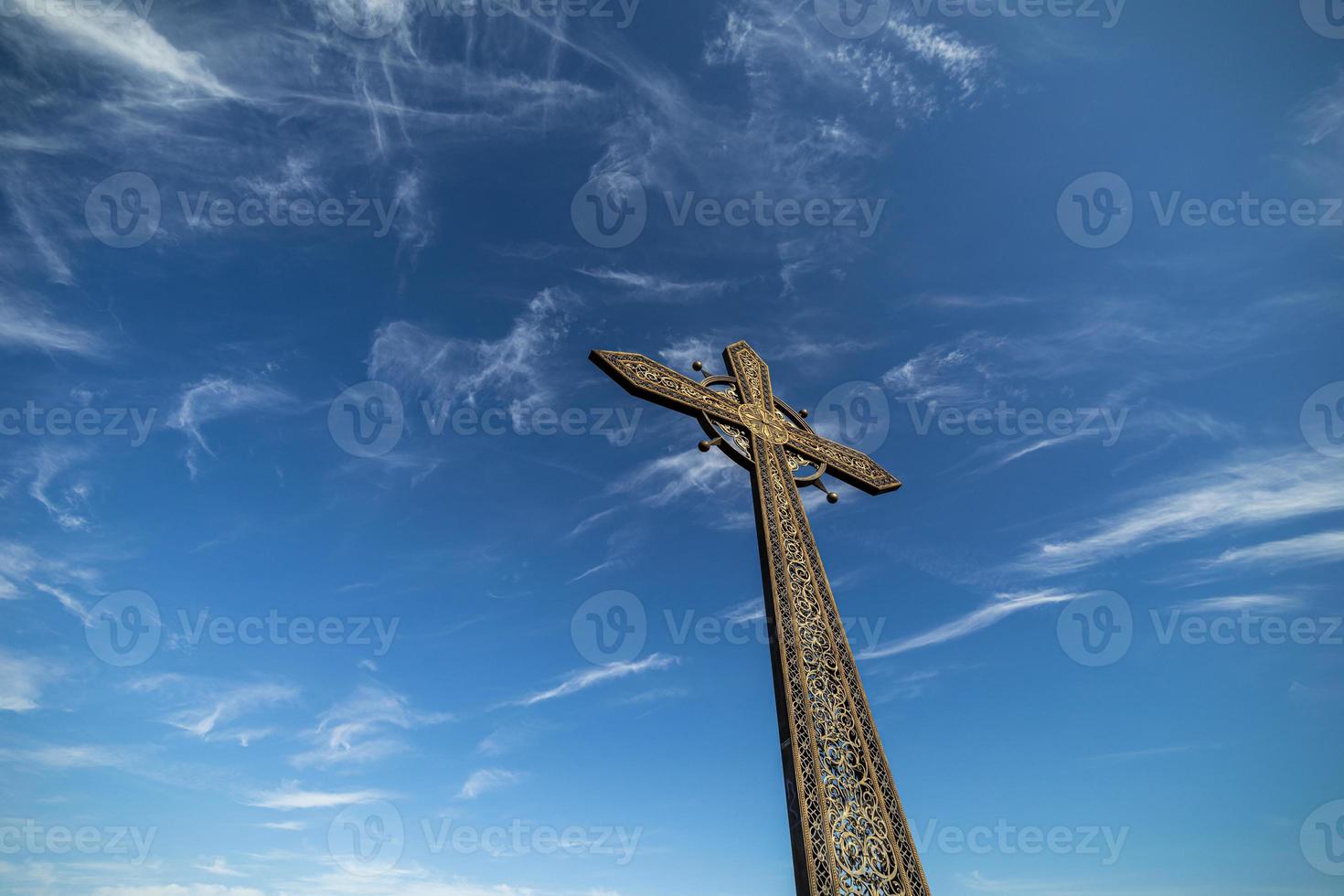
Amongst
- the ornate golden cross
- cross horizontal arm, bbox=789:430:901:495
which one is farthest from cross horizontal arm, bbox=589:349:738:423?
cross horizontal arm, bbox=789:430:901:495

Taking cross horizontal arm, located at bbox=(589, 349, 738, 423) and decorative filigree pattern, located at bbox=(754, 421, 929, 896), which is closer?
decorative filigree pattern, located at bbox=(754, 421, 929, 896)

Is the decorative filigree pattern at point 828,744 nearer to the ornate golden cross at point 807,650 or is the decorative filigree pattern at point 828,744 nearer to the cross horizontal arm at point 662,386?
the ornate golden cross at point 807,650

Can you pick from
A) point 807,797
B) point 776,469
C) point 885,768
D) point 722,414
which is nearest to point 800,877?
point 807,797

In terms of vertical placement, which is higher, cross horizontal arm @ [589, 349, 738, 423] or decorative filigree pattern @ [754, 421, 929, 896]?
cross horizontal arm @ [589, 349, 738, 423]

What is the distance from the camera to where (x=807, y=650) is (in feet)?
22.9

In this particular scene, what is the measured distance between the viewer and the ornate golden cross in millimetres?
5809

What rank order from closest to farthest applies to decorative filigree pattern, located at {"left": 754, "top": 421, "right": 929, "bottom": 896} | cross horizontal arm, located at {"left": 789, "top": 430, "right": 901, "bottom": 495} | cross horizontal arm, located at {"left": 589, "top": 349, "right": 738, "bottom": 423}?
decorative filigree pattern, located at {"left": 754, "top": 421, "right": 929, "bottom": 896}
cross horizontal arm, located at {"left": 589, "top": 349, "right": 738, "bottom": 423}
cross horizontal arm, located at {"left": 789, "top": 430, "right": 901, "bottom": 495}

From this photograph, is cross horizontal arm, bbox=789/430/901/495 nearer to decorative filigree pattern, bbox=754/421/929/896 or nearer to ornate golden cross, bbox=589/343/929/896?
ornate golden cross, bbox=589/343/929/896

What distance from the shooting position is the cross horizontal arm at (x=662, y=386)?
8.48 meters

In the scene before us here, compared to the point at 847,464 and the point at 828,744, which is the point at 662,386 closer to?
the point at 847,464

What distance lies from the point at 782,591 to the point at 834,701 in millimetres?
1199

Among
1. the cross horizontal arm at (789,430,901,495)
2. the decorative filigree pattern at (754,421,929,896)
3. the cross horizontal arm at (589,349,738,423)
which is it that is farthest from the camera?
the cross horizontal arm at (789,430,901,495)

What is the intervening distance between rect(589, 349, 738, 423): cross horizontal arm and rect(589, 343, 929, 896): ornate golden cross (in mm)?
15

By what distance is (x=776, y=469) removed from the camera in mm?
8836
